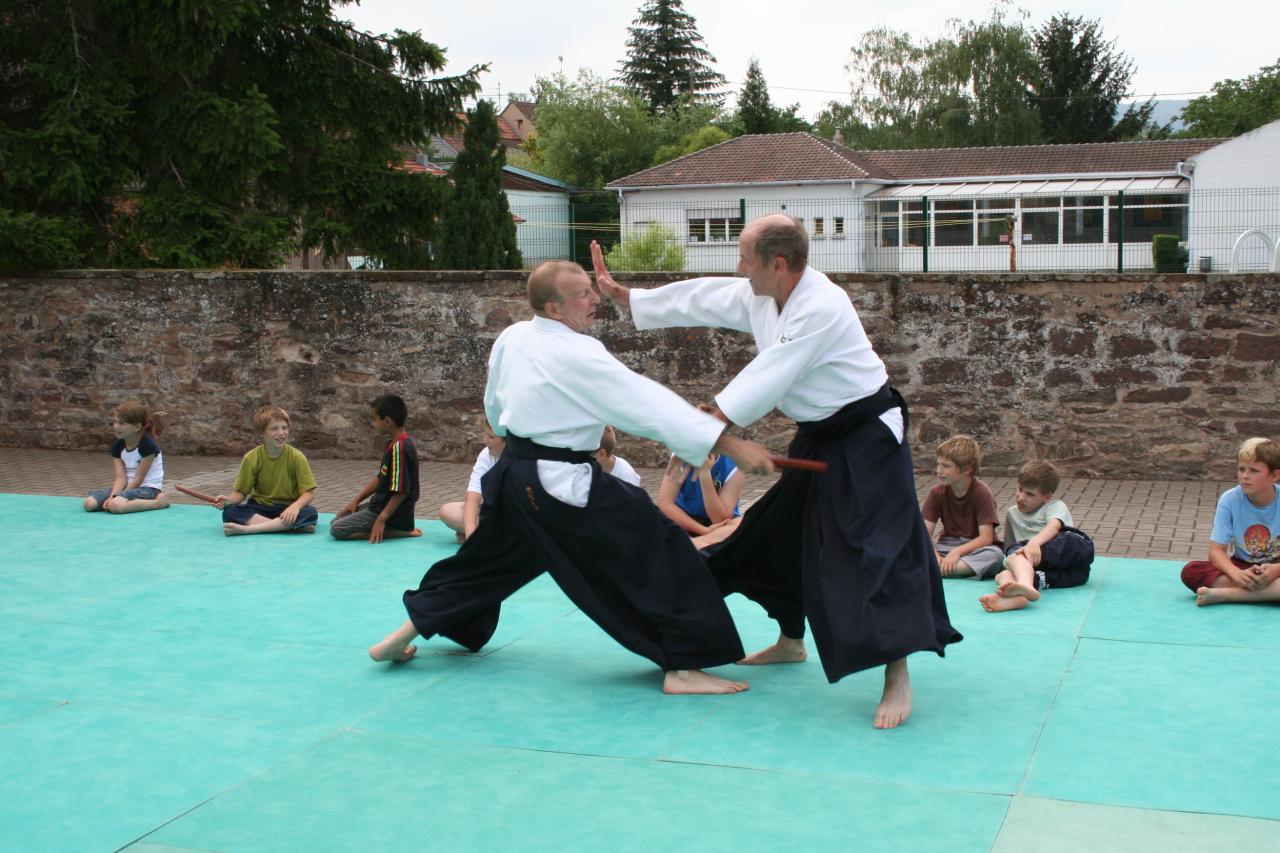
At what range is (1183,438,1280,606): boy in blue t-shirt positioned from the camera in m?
5.81

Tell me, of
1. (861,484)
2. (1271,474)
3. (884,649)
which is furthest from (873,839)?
(1271,474)

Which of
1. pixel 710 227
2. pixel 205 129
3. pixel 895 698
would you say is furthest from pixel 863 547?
pixel 710 227

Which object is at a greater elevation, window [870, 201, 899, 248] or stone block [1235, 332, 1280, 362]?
window [870, 201, 899, 248]

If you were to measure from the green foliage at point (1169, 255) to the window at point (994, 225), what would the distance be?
13633 mm

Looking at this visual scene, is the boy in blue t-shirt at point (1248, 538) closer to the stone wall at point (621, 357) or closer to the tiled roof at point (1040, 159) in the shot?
the stone wall at point (621, 357)

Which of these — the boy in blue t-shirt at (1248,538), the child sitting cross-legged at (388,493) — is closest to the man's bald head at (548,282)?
the boy in blue t-shirt at (1248,538)

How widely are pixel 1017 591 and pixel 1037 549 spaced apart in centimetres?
44

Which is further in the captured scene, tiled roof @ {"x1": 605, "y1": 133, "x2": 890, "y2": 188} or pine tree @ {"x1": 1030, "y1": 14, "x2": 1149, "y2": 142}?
pine tree @ {"x1": 1030, "y1": 14, "x2": 1149, "y2": 142}

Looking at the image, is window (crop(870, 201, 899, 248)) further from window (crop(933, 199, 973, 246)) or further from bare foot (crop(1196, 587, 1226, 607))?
bare foot (crop(1196, 587, 1226, 607))

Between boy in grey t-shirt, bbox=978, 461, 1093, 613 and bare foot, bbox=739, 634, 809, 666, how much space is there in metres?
1.33

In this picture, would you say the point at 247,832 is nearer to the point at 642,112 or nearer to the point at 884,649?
the point at 884,649

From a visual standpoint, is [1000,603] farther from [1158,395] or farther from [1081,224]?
[1081,224]

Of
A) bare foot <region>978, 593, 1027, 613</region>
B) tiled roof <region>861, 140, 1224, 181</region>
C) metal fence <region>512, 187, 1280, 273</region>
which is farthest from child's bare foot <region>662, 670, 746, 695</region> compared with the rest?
tiled roof <region>861, 140, 1224, 181</region>

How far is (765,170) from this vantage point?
126 ft
